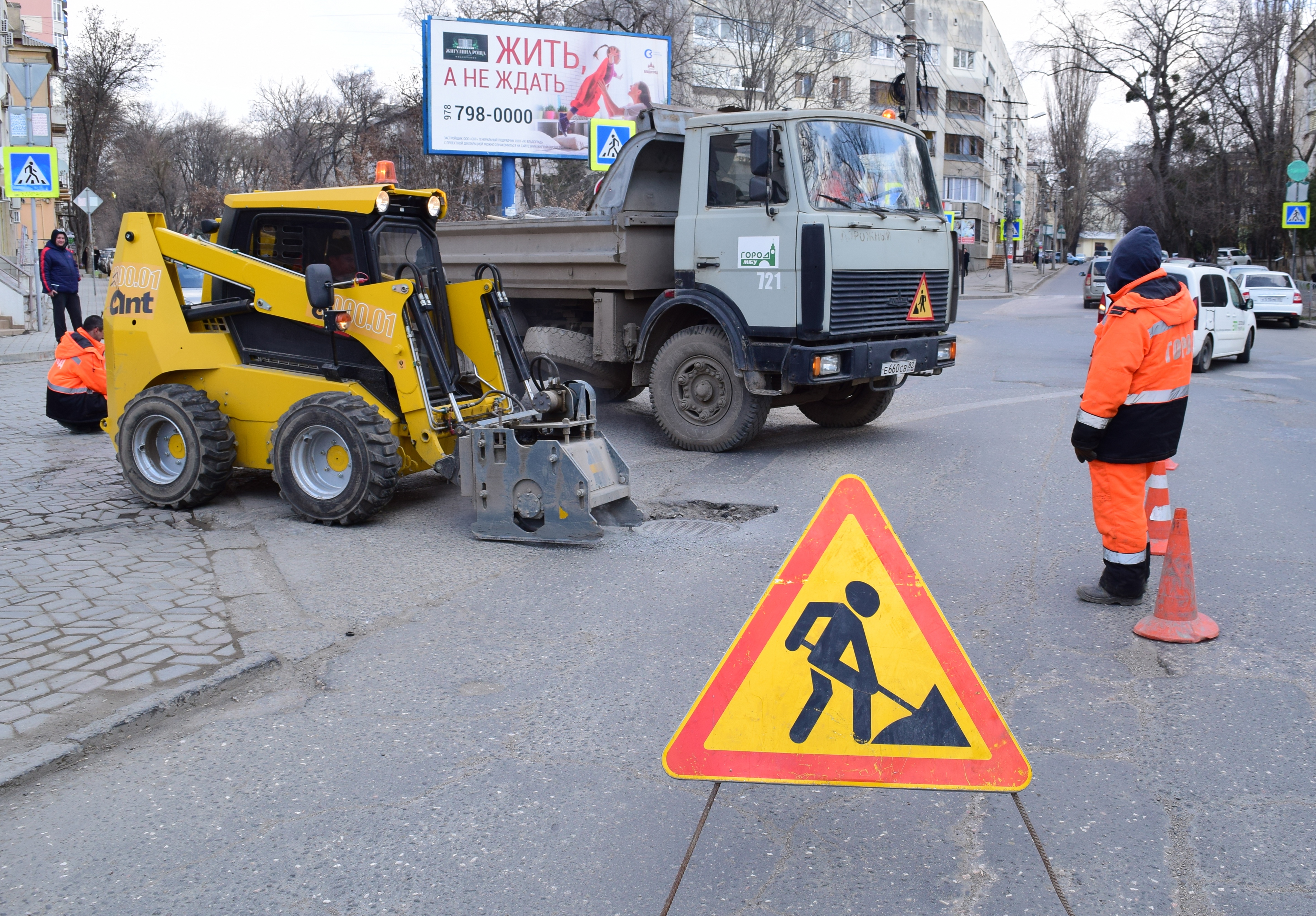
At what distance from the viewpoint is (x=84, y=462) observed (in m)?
9.27

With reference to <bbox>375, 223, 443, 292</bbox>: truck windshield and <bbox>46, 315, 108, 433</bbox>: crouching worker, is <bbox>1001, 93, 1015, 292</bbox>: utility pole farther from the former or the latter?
<bbox>375, 223, 443, 292</bbox>: truck windshield

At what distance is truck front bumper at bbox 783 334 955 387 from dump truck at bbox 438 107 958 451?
0.02m

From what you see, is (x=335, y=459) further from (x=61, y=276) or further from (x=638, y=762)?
(x=61, y=276)

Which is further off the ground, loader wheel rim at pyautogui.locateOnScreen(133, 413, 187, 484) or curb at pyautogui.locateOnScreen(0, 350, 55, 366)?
curb at pyautogui.locateOnScreen(0, 350, 55, 366)

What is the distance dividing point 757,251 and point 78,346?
6.50m

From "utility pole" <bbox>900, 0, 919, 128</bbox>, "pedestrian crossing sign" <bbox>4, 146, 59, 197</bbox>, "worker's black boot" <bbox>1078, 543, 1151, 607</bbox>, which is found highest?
"utility pole" <bbox>900, 0, 919, 128</bbox>

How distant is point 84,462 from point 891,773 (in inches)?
331

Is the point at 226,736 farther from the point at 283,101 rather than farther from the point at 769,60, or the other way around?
the point at 283,101

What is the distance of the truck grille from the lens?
8867 mm

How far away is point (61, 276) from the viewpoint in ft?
56.7

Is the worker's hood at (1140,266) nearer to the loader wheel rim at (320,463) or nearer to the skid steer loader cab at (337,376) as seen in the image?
the skid steer loader cab at (337,376)

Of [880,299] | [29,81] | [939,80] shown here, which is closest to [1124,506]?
[880,299]

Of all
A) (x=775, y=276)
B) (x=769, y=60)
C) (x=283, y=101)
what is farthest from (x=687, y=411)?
(x=283, y=101)

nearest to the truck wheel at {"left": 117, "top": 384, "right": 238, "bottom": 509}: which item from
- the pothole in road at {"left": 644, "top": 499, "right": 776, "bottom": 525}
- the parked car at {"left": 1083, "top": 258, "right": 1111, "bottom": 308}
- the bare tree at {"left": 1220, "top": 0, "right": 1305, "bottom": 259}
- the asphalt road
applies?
the asphalt road
